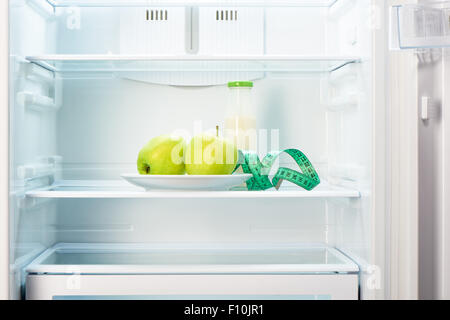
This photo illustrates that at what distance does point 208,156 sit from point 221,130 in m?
0.22

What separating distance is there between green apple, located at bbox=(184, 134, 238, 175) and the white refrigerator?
0.21 ft

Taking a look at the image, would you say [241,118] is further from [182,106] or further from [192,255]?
[192,255]

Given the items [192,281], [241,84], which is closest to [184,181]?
[192,281]

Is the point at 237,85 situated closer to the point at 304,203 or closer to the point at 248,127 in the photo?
the point at 248,127

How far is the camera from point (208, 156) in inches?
44.6

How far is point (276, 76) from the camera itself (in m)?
1.37

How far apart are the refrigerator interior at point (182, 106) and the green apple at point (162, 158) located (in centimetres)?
20

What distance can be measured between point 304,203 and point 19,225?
0.76 metres

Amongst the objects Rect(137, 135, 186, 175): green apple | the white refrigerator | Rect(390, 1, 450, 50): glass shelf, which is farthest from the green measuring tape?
Rect(390, 1, 450, 50): glass shelf

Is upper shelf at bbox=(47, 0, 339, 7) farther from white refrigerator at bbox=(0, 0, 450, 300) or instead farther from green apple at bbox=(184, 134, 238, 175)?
green apple at bbox=(184, 134, 238, 175)

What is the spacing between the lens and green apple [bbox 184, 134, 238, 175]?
1.13 metres

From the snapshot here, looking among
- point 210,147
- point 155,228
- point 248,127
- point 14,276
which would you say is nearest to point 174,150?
point 210,147
